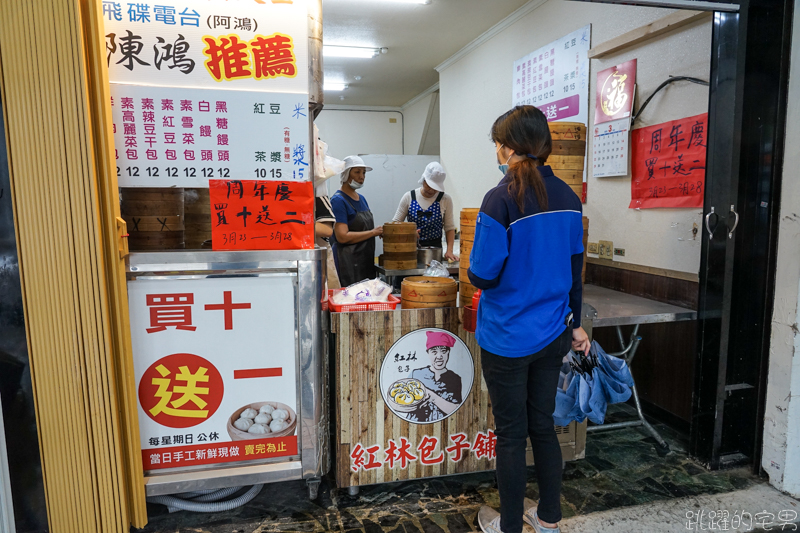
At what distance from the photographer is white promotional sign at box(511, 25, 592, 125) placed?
384cm

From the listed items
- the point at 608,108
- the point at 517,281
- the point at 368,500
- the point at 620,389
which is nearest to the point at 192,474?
the point at 368,500

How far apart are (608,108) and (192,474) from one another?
331 centimetres

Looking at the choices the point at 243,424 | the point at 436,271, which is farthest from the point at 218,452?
the point at 436,271

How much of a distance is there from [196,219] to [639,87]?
9.09 feet

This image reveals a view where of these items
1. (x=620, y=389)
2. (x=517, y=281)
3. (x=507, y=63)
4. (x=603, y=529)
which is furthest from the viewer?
(x=507, y=63)

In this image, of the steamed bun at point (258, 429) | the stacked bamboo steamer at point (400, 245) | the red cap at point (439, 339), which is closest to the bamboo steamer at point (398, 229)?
the stacked bamboo steamer at point (400, 245)

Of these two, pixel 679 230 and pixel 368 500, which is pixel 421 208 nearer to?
pixel 679 230

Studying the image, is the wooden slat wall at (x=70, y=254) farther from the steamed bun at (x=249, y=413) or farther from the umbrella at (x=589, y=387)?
the umbrella at (x=589, y=387)

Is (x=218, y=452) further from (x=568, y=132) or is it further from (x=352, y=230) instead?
(x=352, y=230)

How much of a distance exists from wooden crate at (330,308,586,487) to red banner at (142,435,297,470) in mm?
257

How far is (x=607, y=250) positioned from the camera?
11.6ft

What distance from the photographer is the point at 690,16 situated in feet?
9.14

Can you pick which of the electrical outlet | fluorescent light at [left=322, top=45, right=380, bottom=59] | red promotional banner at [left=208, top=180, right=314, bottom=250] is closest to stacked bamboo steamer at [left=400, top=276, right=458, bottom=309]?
red promotional banner at [left=208, top=180, right=314, bottom=250]

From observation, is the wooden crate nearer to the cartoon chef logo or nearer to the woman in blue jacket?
the cartoon chef logo
